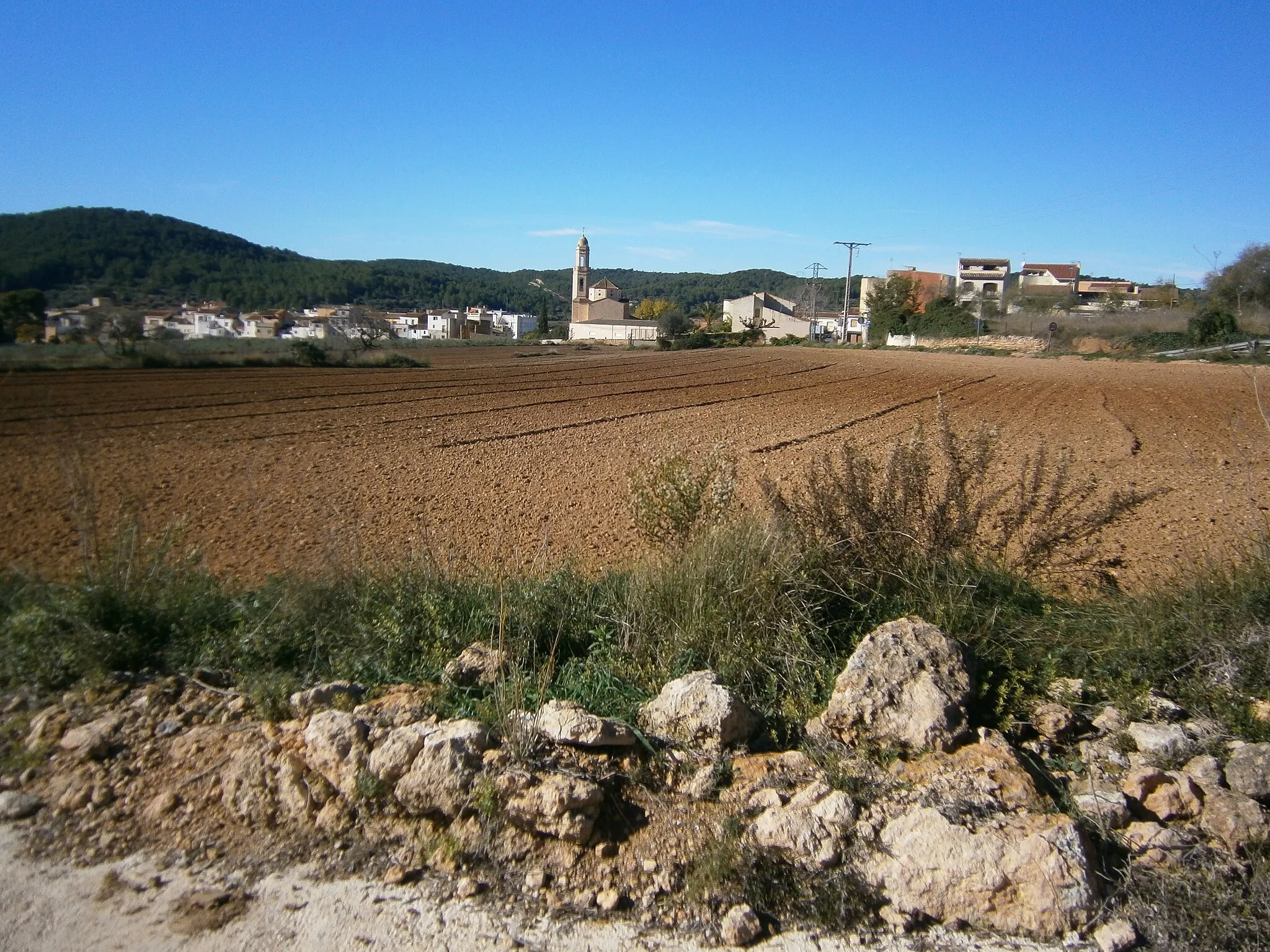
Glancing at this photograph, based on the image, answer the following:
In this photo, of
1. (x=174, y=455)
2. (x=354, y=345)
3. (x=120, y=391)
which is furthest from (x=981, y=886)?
(x=354, y=345)

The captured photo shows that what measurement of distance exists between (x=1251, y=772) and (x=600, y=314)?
111 meters

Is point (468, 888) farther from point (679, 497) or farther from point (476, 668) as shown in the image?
point (679, 497)

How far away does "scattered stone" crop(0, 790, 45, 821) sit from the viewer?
3725 mm

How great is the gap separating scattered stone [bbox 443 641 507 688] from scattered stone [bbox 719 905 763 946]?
5.78ft

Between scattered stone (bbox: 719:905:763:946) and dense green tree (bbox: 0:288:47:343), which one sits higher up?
dense green tree (bbox: 0:288:47:343)

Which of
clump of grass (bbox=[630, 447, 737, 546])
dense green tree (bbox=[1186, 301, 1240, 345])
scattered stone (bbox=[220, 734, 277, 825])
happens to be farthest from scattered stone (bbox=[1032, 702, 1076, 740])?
dense green tree (bbox=[1186, 301, 1240, 345])

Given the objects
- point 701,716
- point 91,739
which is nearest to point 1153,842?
point 701,716

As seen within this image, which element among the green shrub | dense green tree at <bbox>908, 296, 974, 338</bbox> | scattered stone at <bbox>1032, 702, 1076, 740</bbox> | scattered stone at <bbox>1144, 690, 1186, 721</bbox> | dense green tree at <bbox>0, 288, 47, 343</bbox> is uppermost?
dense green tree at <bbox>908, 296, 974, 338</bbox>

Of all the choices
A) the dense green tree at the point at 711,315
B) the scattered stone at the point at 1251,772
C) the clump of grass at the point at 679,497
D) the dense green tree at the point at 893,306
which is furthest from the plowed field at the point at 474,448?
the dense green tree at the point at 711,315

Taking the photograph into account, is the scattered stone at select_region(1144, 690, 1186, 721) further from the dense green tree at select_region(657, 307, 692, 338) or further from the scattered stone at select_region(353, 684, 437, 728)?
the dense green tree at select_region(657, 307, 692, 338)

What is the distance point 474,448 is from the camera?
57.5ft

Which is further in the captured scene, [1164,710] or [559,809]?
[1164,710]

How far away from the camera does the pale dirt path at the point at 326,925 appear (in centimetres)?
302

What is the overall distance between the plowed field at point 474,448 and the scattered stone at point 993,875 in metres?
2.85
